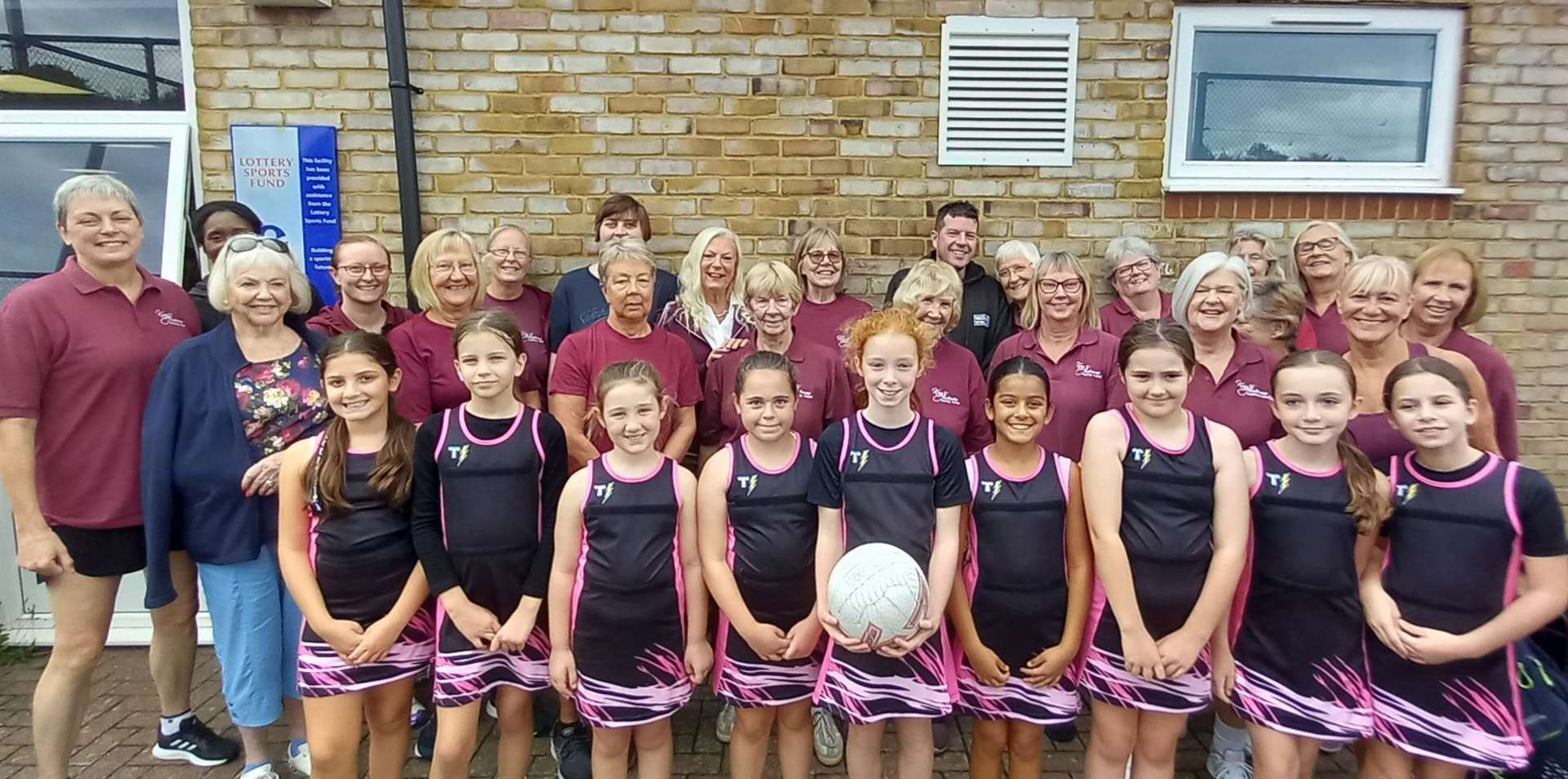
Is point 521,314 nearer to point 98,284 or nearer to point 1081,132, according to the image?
point 98,284

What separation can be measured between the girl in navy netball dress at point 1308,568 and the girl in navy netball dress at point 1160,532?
0.12 metres

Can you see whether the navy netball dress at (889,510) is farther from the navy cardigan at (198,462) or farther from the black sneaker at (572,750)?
the navy cardigan at (198,462)

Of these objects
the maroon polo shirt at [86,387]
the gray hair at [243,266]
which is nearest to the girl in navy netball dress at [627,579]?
the gray hair at [243,266]

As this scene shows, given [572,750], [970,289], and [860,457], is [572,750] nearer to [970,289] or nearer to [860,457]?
[860,457]

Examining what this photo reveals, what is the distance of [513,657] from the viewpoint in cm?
278

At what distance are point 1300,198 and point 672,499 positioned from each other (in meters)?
3.72

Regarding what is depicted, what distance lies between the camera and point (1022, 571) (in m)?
2.61

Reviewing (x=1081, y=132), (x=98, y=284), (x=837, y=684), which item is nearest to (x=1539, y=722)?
(x=837, y=684)

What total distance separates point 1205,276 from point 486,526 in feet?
8.58

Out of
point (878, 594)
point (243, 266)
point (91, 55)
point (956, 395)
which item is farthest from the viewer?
point (91, 55)

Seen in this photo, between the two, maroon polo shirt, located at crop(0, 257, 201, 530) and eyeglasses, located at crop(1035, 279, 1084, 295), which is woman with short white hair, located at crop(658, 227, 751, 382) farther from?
maroon polo shirt, located at crop(0, 257, 201, 530)

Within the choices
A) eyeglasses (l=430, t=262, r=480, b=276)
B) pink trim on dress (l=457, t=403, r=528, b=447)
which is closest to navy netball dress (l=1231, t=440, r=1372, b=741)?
pink trim on dress (l=457, t=403, r=528, b=447)

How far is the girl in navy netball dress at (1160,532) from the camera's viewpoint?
8.32ft

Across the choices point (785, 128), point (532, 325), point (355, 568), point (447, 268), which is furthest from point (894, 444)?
point (785, 128)
